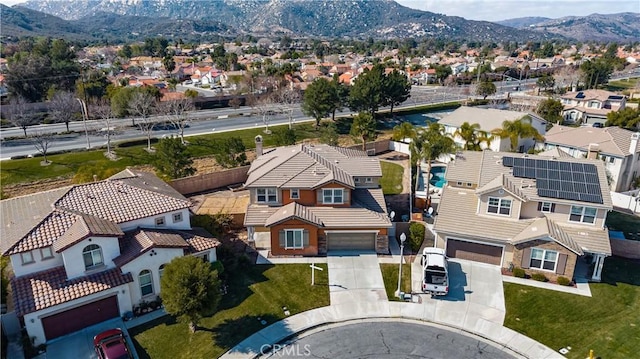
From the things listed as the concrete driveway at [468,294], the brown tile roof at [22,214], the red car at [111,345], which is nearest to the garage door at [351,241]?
the concrete driveway at [468,294]

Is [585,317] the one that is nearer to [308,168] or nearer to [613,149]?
[308,168]

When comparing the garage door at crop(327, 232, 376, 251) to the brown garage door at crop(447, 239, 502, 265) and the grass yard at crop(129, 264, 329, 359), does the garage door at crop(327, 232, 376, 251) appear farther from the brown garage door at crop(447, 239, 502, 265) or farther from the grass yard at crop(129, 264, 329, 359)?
the brown garage door at crop(447, 239, 502, 265)

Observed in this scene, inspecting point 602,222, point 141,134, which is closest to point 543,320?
point 602,222

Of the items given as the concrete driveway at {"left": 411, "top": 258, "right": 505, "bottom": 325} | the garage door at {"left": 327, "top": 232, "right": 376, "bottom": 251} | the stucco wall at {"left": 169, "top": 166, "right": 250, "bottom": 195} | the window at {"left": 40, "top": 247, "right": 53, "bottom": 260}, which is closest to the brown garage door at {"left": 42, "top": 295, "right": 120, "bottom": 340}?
the window at {"left": 40, "top": 247, "right": 53, "bottom": 260}

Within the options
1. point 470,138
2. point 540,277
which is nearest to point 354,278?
point 540,277

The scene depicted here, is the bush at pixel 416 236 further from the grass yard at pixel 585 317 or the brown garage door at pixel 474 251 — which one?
the grass yard at pixel 585 317
